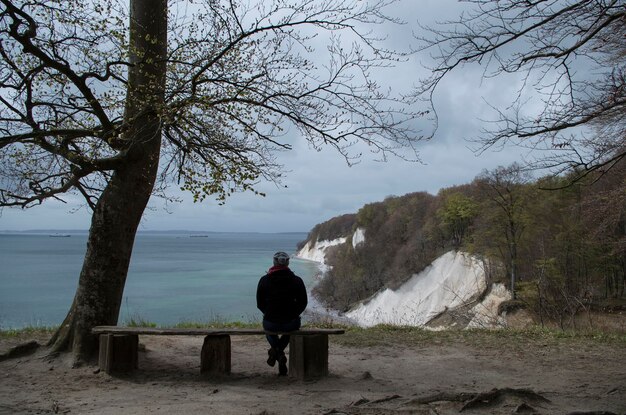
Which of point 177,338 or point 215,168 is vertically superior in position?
point 215,168

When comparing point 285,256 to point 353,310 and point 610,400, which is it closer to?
point 610,400

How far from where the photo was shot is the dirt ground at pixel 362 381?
537cm

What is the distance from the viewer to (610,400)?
5645 millimetres

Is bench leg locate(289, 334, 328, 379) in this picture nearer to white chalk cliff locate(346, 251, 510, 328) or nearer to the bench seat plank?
the bench seat plank

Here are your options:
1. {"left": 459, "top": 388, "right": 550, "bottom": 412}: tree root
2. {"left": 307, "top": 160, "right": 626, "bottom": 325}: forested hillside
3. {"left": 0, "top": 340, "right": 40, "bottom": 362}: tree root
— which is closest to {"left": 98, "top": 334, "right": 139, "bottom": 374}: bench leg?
{"left": 0, "top": 340, "right": 40, "bottom": 362}: tree root

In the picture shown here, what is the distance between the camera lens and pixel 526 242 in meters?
40.6

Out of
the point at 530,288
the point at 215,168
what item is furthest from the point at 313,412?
the point at 530,288

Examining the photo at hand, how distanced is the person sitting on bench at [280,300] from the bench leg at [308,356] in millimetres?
213

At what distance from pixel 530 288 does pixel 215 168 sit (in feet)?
107

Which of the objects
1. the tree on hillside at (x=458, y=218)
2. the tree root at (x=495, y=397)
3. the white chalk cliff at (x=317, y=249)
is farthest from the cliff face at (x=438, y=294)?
the white chalk cliff at (x=317, y=249)

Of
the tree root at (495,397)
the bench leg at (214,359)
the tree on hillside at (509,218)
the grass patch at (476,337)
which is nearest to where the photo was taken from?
the tree root at (495,397)

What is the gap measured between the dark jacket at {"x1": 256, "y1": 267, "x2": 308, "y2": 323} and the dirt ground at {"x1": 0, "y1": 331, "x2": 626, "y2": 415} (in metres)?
0.83

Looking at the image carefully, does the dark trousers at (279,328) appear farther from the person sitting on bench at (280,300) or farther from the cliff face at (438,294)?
the cliff face at (438,294)

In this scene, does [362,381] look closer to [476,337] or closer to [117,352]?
[117,352]
